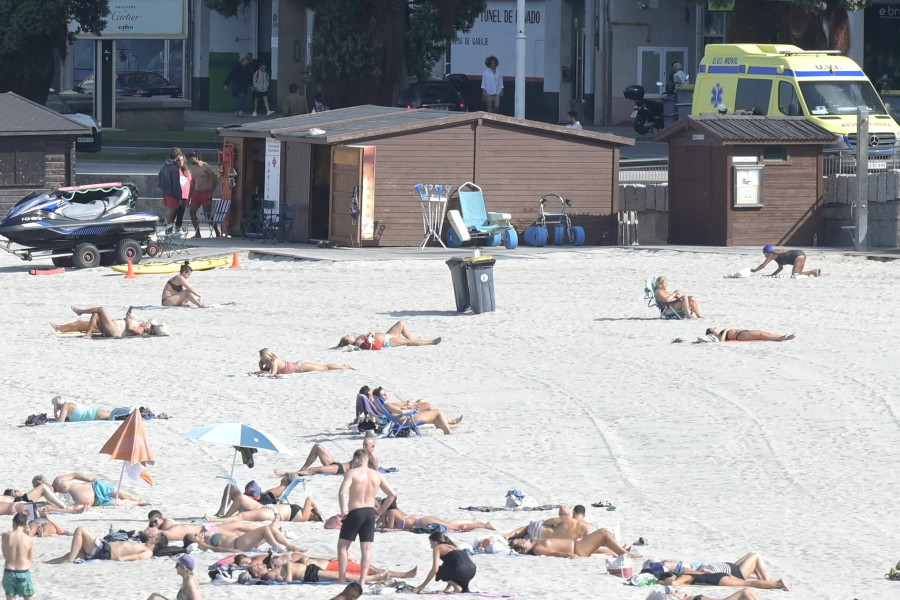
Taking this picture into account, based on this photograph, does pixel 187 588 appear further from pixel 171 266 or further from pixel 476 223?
pixel 476 223

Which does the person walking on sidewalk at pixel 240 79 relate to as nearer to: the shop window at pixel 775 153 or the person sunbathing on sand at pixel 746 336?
the shop window at pixel 775 153

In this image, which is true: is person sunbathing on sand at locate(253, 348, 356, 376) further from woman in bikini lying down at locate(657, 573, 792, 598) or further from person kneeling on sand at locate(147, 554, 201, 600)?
person kneeling on sand at locate(147, 554, 201, 600)

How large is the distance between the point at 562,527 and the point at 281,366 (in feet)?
24.8

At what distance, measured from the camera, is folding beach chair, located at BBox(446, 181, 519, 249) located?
30.4m

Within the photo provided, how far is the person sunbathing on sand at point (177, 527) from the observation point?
42.5 ft

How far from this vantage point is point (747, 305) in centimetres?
2470

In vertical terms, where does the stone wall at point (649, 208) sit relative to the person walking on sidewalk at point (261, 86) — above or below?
below

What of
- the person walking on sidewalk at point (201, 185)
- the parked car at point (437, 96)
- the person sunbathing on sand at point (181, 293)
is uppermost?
the parked car at point (437, 96)

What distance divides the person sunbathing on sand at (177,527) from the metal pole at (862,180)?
18935 millimetres

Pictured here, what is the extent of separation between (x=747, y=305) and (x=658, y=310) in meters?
1.30

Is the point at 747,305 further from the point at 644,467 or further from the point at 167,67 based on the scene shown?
the point at 167,67

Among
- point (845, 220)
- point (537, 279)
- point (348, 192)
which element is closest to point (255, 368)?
point (537, 279)

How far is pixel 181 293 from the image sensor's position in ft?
81.1

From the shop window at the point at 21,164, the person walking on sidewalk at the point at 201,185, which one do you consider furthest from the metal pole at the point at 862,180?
the shop window at the point at 21,164
